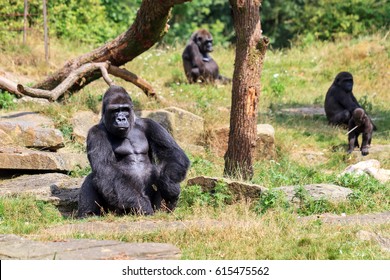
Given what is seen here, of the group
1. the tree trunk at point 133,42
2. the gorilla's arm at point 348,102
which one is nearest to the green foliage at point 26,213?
the tree trunk at point 133,42

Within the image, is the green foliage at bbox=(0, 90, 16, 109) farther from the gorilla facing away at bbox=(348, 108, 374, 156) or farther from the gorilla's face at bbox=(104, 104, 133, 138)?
the gorilla facing away at bbox=(348, 108, 374, 156)

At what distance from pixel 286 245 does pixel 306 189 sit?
2118mm

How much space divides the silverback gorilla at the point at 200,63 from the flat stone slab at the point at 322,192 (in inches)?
337

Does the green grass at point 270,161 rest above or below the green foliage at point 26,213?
above

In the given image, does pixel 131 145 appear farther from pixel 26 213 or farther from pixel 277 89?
pixel 277 89

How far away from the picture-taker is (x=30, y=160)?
1023 centimetres

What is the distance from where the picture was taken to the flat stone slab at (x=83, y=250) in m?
6.03

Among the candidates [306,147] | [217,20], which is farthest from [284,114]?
[217,20]

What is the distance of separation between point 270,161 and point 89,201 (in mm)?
3993

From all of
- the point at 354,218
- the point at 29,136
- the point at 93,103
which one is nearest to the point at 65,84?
the point at 93,103

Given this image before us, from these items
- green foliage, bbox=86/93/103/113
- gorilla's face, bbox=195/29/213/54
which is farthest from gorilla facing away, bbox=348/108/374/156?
gorilla's face, bbox=195/29/213/54

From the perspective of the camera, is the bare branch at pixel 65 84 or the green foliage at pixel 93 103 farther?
the green foliage at pixel 93 103

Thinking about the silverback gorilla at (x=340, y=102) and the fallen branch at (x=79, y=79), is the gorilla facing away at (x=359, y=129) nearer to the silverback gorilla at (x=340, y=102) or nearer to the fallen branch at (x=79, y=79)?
the silverback gorilla at (x=340, y=102)

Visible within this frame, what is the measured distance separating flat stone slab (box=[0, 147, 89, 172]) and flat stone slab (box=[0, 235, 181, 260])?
370 cm
